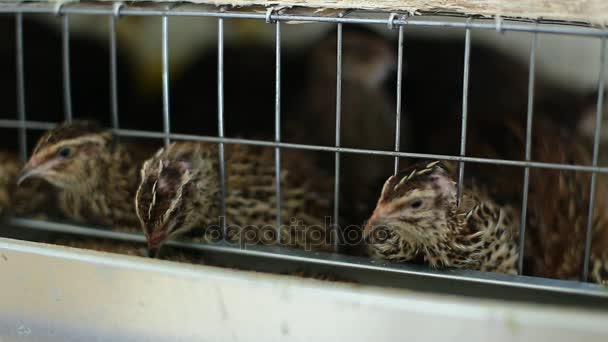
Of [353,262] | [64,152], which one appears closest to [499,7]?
[353,262]

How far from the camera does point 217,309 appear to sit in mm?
1001

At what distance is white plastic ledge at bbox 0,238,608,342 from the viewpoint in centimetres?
89

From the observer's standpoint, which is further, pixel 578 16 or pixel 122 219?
pixel 122 219

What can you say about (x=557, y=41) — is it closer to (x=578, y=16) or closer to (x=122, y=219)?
(x=578, y=16)

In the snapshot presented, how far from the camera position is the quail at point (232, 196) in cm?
127

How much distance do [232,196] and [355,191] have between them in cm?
34

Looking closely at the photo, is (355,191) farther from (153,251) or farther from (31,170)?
(31,170)

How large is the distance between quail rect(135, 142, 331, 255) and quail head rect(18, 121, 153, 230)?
7.0 inches

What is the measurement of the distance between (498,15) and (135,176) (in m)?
0.80

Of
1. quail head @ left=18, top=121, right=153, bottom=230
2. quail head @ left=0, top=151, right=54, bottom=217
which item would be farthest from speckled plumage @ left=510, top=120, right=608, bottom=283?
quail head @ left=0, top=151, right=54, bottom=217

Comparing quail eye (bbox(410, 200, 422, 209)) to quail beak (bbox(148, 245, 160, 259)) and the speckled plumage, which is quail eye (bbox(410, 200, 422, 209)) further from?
quail beak (bbox(148, 245, 160, 259))

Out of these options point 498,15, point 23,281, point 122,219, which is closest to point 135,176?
point 122,219

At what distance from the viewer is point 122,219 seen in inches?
57.9

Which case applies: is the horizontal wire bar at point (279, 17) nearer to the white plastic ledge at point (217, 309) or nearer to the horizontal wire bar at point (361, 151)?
the horizontal wire bar at point (361, 151)
